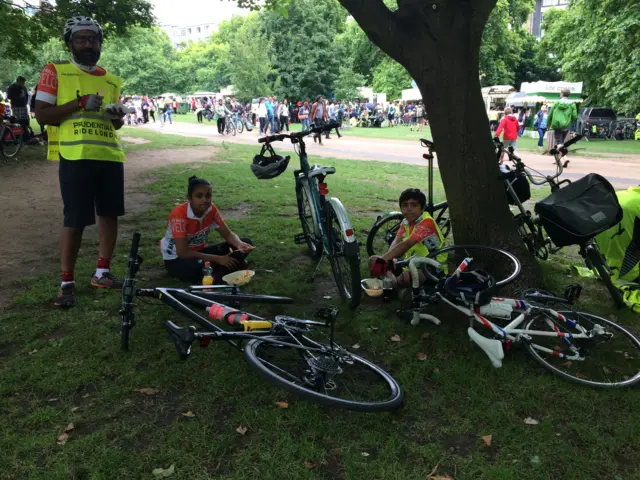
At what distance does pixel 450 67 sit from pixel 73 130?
9.89ft

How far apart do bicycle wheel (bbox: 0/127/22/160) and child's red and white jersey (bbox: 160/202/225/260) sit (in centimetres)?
1111

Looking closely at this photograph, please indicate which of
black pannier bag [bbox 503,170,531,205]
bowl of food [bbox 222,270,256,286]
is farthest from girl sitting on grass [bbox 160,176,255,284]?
black pannier bag [bbox 503,170,531,205]

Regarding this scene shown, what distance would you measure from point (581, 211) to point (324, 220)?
6.85 feet

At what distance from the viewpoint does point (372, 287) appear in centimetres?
441

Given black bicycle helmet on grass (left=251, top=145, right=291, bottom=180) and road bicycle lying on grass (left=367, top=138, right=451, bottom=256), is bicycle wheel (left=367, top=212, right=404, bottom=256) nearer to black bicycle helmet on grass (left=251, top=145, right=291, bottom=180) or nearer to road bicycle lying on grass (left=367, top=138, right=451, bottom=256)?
road bicycle lying on grass (left=367, top=138, right=451, bottom=256)

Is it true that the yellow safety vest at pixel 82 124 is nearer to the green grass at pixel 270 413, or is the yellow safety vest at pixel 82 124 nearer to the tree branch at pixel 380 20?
the green grass at pixel 270 413

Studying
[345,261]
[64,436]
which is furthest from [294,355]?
[345,261]

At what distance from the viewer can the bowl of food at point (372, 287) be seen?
14.2ft

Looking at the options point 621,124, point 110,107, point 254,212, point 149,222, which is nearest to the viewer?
point 110,107

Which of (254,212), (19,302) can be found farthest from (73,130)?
(254,212)

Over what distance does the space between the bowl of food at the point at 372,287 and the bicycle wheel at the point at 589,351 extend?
4.22 feet

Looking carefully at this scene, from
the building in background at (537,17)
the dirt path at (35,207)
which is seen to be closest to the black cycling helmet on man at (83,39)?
the dirt path at (35,207)

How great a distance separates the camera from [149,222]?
7.03m

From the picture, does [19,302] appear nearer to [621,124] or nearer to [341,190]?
[341,190]
